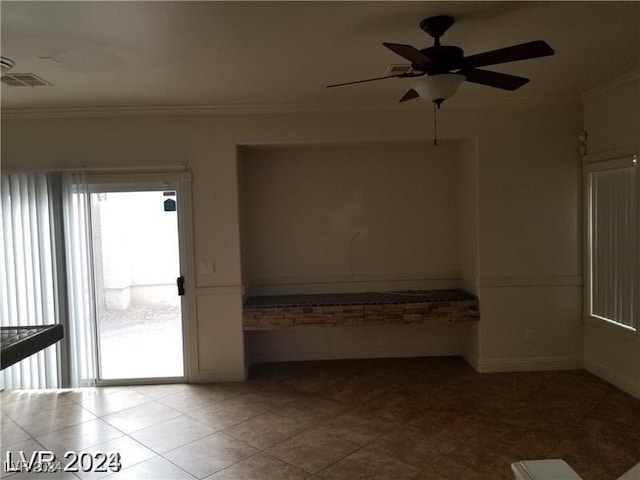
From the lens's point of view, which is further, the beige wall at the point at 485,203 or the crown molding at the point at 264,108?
the beige wall at the point at 485,203

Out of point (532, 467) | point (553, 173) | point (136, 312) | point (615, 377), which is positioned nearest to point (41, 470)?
point (136, 312)

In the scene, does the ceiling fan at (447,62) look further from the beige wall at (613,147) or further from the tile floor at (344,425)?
the tile floor at (344,425)

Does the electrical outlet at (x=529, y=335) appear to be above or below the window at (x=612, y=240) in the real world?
below

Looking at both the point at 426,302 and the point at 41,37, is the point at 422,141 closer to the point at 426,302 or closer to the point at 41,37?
the point at 426,302

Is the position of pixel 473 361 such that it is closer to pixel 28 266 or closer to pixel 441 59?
pixel 441 59

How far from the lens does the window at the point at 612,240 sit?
3814mm

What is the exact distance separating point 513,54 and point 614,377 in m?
3.35

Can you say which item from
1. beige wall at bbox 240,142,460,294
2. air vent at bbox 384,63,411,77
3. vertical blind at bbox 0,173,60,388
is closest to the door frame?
vertical blind at bbox 0,173,60,388

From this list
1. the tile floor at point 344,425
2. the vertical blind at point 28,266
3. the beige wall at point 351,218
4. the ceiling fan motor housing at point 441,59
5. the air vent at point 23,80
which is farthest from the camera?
the beige wall at point 351,218

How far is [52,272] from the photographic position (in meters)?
4.33

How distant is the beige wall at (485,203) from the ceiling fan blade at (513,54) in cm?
211

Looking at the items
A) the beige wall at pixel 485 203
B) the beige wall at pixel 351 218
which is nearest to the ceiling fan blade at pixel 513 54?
the beige wall at pixel 485 203

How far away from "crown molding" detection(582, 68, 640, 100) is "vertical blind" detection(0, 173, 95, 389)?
505 cm

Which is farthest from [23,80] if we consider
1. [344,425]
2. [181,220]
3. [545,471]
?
[545,471]
